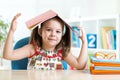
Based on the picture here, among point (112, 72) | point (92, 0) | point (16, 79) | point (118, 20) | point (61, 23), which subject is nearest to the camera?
point (16, 79)

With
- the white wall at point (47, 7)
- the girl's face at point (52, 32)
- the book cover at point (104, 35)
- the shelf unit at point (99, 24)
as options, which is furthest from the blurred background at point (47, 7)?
the girl's face at point (52, 32)

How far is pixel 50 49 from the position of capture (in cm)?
144

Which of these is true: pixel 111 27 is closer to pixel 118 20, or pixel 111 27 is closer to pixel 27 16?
pixel 118 20

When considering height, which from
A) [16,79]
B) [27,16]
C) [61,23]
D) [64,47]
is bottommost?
[16,79]

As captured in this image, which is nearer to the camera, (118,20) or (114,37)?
(118,20)

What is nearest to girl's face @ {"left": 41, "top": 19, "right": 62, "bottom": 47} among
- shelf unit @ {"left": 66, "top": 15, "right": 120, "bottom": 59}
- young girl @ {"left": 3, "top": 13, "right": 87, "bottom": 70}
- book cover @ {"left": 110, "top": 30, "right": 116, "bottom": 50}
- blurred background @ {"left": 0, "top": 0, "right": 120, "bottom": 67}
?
young girl @ {"left": 3, "top": 13, "right": 87, "bottom": 70}

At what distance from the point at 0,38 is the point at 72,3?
119 cm

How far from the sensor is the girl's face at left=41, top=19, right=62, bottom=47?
1331 millimetres

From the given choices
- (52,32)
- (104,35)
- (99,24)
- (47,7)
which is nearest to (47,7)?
(47,7)

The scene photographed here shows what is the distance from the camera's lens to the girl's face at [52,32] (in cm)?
133

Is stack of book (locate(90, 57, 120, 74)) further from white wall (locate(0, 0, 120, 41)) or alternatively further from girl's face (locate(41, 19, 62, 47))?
→ white wall (locate(0, 0, 120, 41))

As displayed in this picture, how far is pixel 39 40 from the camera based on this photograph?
1475 mm

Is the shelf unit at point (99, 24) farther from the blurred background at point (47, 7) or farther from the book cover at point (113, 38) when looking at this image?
the blurred background at point (47, 7)

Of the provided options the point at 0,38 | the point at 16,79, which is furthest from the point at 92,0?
the point at 16,79
